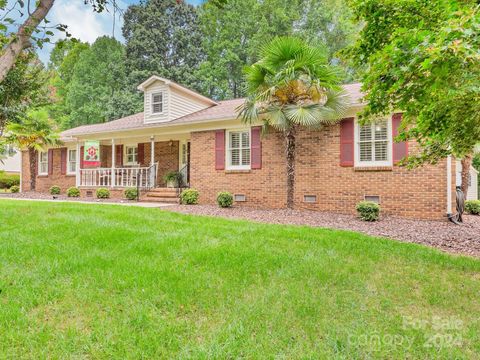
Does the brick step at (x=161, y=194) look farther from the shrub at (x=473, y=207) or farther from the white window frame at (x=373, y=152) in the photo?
the shrub at (x=473, y=207)

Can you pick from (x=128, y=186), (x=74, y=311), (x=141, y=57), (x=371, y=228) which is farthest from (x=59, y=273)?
(x=141, y=57)

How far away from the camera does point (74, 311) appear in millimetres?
2928

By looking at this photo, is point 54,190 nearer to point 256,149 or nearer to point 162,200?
point 162,200

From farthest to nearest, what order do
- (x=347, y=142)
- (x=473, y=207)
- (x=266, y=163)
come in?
1. (x=473, y=207)
2. (x=266, y=163)
3. (x=347, y=142)

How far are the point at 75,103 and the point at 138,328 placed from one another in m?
32.3

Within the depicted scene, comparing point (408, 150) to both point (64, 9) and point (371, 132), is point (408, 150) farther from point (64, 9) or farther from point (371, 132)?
point (64, 9)

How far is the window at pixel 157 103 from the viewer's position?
14727 mm

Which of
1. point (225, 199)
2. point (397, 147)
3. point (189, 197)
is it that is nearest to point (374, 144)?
point (397, 147)

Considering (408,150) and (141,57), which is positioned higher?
(141,57)

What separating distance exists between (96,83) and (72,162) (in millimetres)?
16447

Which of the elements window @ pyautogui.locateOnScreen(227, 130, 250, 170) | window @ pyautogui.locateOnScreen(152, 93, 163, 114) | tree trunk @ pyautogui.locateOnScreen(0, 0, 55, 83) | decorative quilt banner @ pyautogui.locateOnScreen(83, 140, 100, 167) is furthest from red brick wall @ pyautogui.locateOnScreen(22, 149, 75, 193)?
tree trunk @ pyautogui.locateOnScreen(0, 0, 55, 83)

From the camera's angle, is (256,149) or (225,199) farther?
(256,149)

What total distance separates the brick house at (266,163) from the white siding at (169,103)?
1.8 inches

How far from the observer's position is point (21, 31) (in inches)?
133
